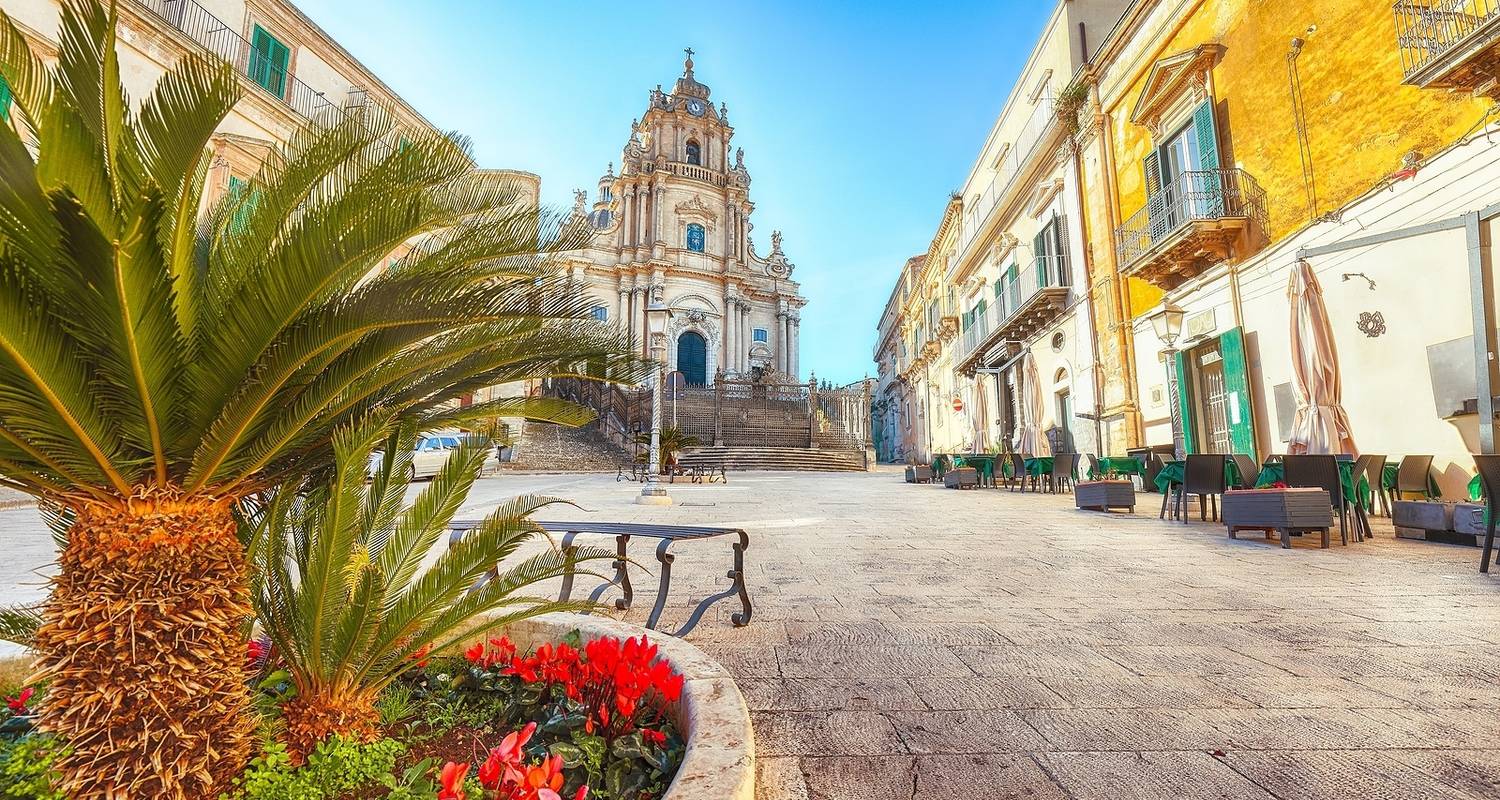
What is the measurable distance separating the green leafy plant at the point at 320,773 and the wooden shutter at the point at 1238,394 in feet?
36.5

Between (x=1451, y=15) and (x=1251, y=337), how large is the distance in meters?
4.21

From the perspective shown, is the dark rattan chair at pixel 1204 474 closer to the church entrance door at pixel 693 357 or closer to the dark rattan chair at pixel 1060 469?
the dark rattan chair at pixel 1060 469

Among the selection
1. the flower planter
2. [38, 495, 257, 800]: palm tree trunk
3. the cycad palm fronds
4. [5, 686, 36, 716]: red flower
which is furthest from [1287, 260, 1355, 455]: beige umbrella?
[5, 686, 36, 716]: red flower

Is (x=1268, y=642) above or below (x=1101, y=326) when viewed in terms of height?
below

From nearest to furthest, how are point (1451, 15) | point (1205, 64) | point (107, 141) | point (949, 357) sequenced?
1. point (107, 141)
2. point (1451, 15)
3. point (1205, 64)
4. point (949, 357)

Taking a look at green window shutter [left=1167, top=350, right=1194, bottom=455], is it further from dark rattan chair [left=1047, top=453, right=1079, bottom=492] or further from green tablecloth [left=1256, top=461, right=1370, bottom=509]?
green tablecloth [left=1256, top=461, right=1370, bottom=509]

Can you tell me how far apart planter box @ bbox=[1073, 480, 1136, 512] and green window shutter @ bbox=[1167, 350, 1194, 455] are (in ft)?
10.1

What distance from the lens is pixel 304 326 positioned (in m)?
1.48

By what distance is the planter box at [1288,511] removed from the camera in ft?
16.8

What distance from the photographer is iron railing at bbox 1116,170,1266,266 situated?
30.8 ft

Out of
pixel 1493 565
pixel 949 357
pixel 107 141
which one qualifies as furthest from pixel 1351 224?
pixel 949 357

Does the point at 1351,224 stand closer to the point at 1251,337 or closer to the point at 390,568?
the point at 1251,337

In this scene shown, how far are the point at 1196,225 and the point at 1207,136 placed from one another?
5.15 ft

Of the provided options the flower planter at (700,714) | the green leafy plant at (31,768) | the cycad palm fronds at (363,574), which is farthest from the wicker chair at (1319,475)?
the green leafy plant at (31,768)
